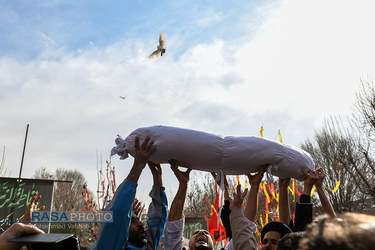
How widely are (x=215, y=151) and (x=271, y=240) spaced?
99 cm

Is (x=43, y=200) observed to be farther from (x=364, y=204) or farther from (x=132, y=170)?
(x=364, y=204)

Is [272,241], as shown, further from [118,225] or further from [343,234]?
[343,234]

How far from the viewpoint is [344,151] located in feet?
62.9

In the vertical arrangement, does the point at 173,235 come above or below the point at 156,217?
below

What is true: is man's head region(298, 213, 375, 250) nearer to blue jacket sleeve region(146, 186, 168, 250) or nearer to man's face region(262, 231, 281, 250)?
man's face region(262, 231, 281, 250)

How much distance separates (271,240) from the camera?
9.96 feet

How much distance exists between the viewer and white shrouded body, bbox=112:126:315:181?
10.5 feet

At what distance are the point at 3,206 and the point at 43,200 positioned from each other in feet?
4.04

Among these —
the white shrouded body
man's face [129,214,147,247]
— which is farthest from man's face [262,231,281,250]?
man's face [129,214,147,247]

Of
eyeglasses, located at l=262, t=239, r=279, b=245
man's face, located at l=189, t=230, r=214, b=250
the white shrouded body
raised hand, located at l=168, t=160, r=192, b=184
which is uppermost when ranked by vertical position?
the white shrouded body

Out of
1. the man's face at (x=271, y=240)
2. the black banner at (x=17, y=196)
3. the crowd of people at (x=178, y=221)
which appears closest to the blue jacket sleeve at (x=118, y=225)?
the crowd of people at (x=178, y=221)

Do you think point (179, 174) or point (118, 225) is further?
point (179, 174)

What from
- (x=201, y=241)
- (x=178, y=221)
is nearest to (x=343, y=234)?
(x=178, y=221)

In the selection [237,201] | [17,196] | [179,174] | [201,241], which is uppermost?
[17,196]
